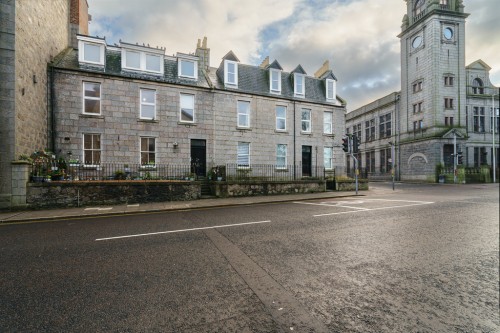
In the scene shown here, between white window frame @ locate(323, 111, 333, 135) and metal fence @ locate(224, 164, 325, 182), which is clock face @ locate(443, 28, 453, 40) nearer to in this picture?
white window frame @ locate(323, 111, 333, 135)

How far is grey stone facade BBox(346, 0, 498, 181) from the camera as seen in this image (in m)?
31.3

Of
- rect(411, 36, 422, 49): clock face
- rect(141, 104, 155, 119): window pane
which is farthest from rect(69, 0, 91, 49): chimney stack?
rect(411, 36, 422, 49): clock face

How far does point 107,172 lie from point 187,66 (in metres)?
9.75

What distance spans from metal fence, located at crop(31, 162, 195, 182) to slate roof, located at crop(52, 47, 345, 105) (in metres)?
6.21

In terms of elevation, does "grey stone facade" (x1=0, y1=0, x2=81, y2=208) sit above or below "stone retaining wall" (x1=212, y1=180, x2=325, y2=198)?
above

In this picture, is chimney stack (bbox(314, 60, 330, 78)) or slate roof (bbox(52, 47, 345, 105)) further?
chimney stack (bbox(314, 60, 330, 78))

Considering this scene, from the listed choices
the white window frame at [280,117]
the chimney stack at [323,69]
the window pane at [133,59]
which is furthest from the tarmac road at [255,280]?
the chimney stack at [323,69]

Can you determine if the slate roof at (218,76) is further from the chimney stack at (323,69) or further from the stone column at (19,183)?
the stone column at (19,183)

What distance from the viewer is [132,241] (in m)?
5.41

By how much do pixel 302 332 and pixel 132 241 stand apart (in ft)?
15.1

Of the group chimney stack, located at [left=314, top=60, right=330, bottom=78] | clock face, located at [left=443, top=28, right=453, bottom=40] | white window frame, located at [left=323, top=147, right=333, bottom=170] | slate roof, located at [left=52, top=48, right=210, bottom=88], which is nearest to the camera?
slate roof, located at [left=52, top=48, right=210, bottom=88]

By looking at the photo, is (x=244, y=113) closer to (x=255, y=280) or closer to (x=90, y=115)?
(x=90, y=115)

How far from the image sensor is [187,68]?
58.2ft

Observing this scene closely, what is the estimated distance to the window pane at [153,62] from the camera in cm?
1662
